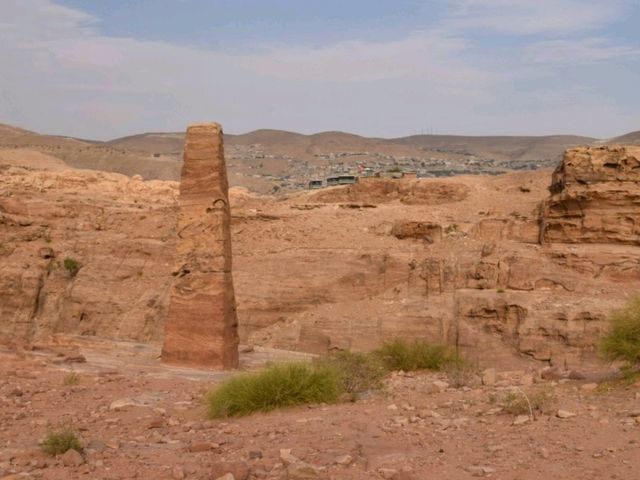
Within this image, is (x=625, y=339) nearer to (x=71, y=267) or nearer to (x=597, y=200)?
(x=597, y=200)

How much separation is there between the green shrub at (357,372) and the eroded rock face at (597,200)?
11811 mm

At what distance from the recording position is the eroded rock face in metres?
21.6

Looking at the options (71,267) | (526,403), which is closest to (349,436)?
(526,403)

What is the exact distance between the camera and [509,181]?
118ft

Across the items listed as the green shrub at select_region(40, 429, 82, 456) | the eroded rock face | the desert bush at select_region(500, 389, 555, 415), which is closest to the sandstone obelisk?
the desert bush at select_region(500, 389, 555, 415)

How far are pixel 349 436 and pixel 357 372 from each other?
119 inches

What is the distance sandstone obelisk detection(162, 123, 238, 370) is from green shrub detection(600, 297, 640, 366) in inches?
267


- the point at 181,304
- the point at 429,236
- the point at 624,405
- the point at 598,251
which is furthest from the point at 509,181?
the point at 624,405

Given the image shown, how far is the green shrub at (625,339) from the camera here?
401 inches

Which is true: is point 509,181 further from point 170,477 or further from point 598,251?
point 170,477

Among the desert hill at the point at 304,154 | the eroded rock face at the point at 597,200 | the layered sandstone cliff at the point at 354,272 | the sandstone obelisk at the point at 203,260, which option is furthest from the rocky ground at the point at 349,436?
the desert hill at the point at 304,154

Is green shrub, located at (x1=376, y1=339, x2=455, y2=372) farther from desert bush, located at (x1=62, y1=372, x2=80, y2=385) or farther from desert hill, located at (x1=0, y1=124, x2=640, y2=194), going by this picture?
desert hill, located at (x1=0, y1=124, x2=640, y2=194)

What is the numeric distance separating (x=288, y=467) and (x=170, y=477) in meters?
0.96

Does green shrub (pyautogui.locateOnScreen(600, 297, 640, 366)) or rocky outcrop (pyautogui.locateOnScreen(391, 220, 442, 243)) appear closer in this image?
green shrub (pyautogui.locateOnScreen(600, 297, 640, 366))
